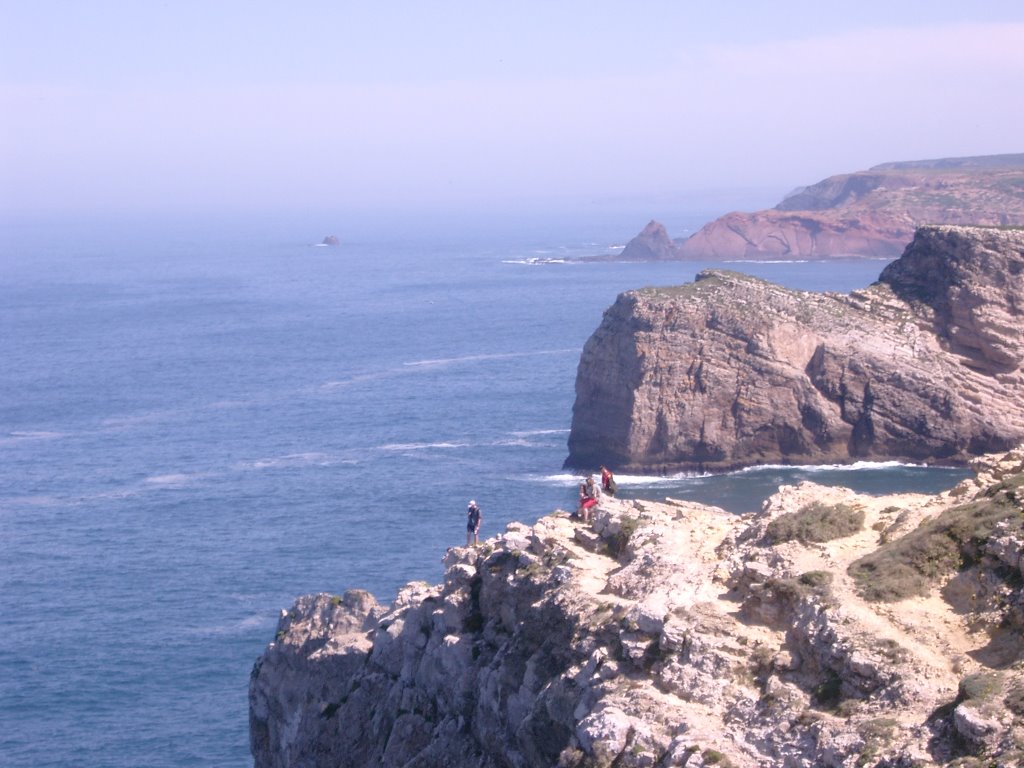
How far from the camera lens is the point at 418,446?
71.0 meters

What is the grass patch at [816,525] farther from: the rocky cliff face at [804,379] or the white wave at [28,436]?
the white wave at [28,436]

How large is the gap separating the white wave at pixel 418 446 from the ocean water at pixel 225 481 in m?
0.22

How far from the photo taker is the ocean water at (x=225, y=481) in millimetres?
40688

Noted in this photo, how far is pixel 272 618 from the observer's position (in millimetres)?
45312

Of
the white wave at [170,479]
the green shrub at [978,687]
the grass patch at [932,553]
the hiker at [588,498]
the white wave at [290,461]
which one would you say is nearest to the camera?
the green shrub at [978,687]

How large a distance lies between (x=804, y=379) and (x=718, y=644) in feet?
171

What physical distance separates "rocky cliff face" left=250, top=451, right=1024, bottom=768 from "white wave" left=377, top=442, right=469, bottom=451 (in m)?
44.7

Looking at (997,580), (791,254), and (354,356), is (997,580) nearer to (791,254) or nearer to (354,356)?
(354,356)

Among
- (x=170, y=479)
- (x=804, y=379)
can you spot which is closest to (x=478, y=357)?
(x=804, y=379)

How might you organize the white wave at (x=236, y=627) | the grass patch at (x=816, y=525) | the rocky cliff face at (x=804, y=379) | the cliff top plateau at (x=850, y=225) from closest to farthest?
1. the grass patch at (x=816, y=525)
2. the white wave at (x=236, y=627)
3. the rocky cliff face at (x=804, y=379)
4. the cliff top plateau at (x=850, y=225)

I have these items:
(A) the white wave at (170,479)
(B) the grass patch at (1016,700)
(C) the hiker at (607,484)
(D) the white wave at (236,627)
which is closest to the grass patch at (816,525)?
(B) the grass patch at (1016,700)

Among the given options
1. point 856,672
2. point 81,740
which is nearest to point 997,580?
point 856,672

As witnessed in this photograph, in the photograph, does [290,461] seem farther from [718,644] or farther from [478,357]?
[718,644]

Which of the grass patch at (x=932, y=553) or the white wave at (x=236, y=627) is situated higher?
the grass patch at (x=932, y=553)
